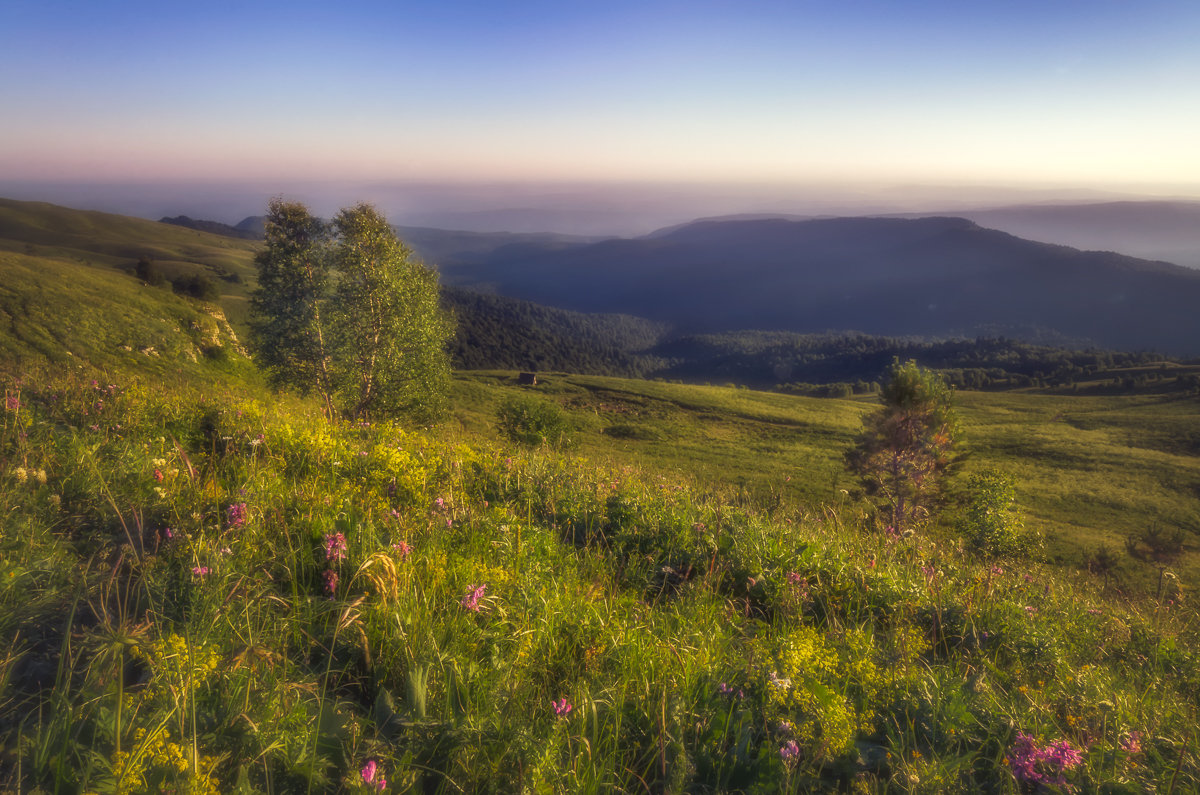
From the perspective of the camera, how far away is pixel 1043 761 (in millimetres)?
2227

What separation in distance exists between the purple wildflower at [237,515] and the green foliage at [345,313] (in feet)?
71.8

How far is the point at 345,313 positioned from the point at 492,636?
25.0 metres

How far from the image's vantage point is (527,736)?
78.2 inches

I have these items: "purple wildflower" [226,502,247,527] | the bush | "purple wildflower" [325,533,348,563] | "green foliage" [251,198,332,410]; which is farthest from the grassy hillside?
"purple wildflower" [325,533,348,563]

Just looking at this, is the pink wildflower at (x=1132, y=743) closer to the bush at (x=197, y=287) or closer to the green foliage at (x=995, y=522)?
the green foliage at (x=995, y=522)

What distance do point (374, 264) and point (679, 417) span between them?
181ft

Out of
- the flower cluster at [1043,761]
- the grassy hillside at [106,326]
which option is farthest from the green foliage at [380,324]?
the flower cluster at [1043,761]

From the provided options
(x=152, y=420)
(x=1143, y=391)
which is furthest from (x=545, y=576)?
(x=1143, y=391)

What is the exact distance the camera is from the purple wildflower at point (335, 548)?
3.08 metres

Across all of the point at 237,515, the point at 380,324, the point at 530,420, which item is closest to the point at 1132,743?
the point at 237,515

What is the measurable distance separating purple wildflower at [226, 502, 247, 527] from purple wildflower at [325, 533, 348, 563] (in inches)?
23.3

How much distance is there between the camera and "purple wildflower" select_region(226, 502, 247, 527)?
333cm

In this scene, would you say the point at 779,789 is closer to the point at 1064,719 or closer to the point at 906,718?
the point at 906,718

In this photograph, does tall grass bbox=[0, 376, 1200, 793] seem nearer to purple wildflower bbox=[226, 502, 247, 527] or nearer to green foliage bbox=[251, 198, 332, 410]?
purple wildflower bbox=[226, 502, 247, 527]
